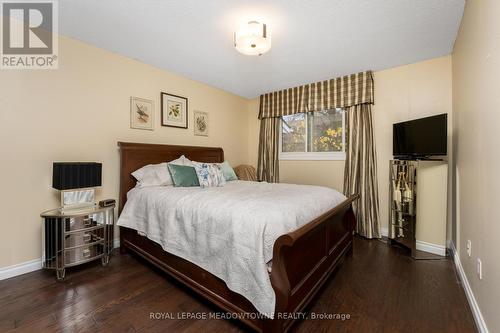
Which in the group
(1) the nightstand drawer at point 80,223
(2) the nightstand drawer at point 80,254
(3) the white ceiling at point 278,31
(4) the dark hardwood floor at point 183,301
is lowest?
(4) the dark hardwood floor at point 183,301

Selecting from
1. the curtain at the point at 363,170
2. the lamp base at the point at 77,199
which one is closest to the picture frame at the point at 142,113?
the lamp base at the point at 77,199

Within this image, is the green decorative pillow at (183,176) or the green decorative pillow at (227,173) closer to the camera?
the green decorative pillow at (183,176)

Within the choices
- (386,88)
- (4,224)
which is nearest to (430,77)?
(386,88)

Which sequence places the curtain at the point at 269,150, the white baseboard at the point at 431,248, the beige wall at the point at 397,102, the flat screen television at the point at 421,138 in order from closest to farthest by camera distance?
the flat screen television at the point at 421,138 → the white baseboard at the point at 431,248 → the beige wall at the point at 397,102 → the curtain at the point at 269,150

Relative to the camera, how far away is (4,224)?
208 cm

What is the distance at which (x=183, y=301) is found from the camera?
1802mm

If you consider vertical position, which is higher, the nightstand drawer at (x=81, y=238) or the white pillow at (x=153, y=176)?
the white pillow at (x=153, y=176)

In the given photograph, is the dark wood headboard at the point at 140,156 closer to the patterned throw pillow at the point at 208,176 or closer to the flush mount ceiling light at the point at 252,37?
the patterned throw pillow at the point at 208,176

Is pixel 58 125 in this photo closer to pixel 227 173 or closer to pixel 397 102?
pixel 227 173

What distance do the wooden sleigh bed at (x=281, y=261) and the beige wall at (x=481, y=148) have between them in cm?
92

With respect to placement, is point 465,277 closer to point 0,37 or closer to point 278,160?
point 278,160

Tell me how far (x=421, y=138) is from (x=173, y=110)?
3311 millimetres

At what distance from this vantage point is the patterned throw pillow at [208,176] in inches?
110

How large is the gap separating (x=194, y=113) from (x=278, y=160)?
1.77 meters
